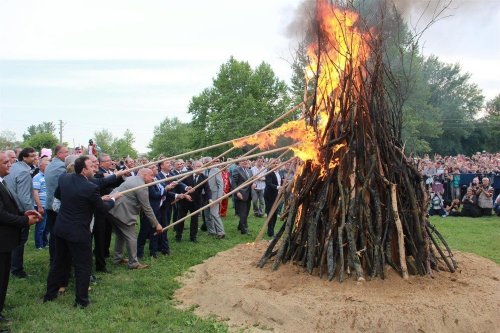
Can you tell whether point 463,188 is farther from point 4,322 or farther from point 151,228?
point 4,322

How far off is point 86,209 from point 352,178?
423 centimetres

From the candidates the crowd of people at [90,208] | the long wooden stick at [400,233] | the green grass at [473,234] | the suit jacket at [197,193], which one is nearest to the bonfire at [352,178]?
the long wooden stick at [400,233]

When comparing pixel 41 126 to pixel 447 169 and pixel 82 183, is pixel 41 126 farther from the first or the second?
pixel 82 183

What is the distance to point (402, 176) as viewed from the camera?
792cm

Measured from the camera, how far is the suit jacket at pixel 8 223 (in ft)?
20.0

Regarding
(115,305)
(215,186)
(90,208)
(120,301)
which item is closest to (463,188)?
(215,186)

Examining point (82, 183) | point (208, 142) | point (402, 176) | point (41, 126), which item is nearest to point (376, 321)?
point (402, 176)

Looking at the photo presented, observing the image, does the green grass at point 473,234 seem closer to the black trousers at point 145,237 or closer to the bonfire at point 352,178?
the bonfire at point 352,178

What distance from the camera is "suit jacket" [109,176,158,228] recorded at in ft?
30.1

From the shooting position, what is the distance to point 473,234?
44.0ft

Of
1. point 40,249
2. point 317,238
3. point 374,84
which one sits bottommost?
point 40,249

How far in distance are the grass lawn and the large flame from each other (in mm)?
3315

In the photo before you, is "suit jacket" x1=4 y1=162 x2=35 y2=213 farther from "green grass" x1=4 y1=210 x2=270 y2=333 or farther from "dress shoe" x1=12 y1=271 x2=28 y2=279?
"green grass" x1=4 y1=210 x2=270 y2=333

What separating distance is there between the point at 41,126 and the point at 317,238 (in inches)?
4299
